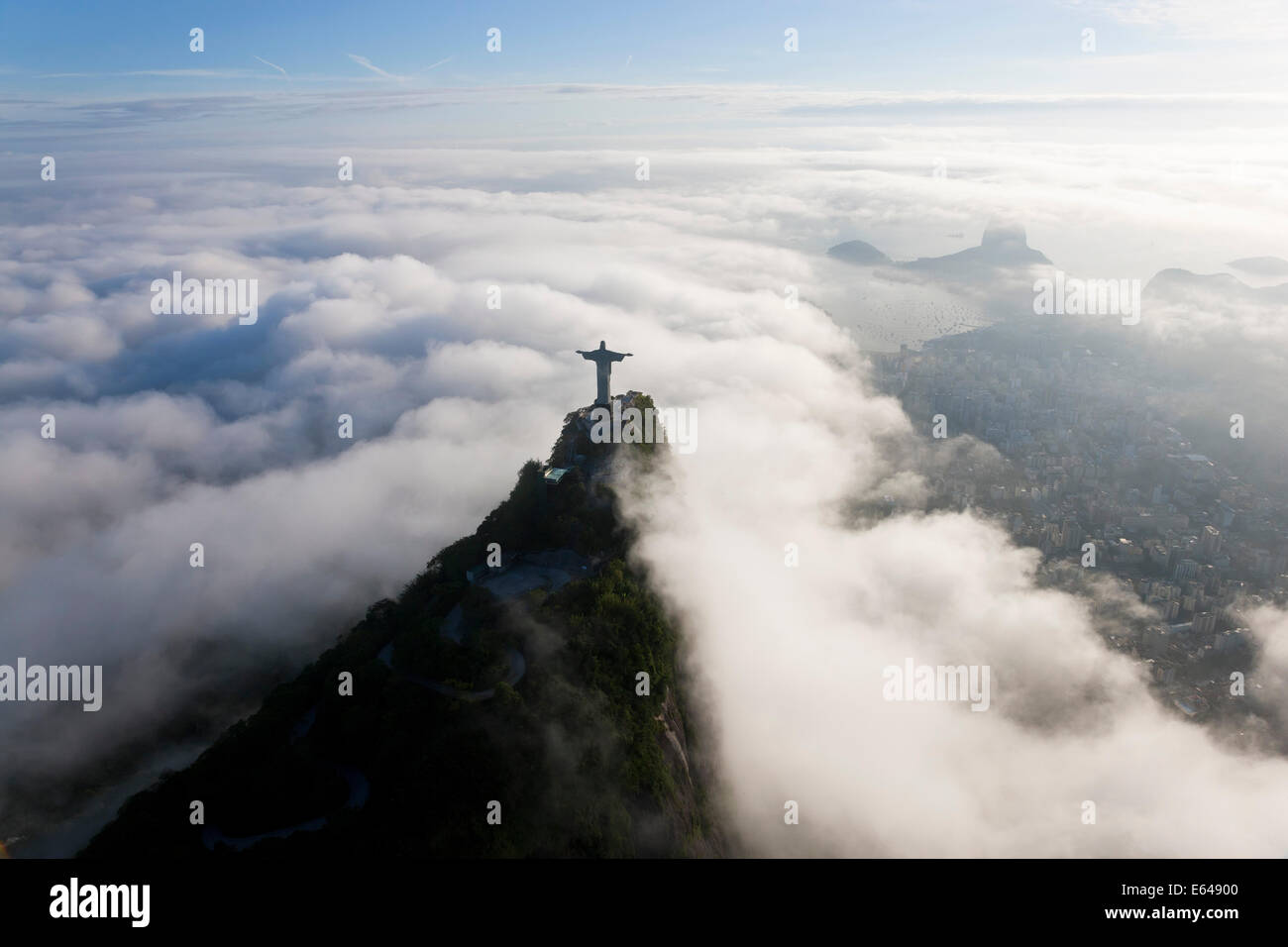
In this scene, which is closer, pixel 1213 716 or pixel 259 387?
pixel 1213 716

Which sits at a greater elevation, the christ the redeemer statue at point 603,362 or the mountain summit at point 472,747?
the christ the redeemer statue at point 603,362

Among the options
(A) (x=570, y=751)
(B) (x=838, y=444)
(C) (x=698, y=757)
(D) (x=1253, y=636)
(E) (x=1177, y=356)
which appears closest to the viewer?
(A) (x=570, y=751)

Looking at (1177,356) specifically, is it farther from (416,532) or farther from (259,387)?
(259,387)

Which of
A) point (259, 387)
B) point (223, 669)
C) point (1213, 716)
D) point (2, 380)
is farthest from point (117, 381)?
point (1213, 716)

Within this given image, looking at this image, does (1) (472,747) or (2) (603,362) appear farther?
(2) (603,362)

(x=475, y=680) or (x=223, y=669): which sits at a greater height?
(x=475, y=680)

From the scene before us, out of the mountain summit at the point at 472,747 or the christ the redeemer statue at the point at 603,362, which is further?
the christ the redeemer statue at the point at 603,362

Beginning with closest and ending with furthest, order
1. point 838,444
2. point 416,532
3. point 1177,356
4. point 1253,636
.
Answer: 1. point 1253,636
2. point 416,532
3. point 838,444
4. point 1177,356

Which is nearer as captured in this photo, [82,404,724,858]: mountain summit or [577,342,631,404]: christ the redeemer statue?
[82,404,724,858]: mountain summit

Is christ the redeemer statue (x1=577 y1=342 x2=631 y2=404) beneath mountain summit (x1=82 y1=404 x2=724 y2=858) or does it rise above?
above

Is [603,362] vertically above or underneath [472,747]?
above
